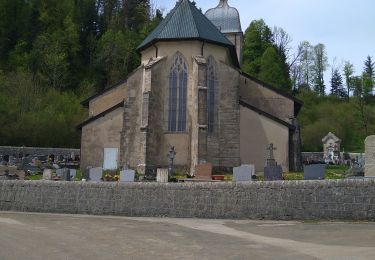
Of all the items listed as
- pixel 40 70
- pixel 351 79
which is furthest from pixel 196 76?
pixel 351 79

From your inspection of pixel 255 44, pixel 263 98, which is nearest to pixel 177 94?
pixel 263 98

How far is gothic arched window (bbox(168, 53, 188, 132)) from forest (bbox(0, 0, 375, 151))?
59.4ft

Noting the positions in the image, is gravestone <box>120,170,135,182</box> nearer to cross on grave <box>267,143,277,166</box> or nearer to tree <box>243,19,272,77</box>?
cross on grave <box>267,143,277,166</box>

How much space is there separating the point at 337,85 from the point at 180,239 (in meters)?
80.1

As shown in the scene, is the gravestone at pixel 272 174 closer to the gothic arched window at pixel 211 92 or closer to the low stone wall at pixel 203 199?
the low stone wall at pixel 203 199

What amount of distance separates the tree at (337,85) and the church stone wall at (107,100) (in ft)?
192

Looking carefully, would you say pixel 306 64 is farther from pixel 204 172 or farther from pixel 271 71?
pixel 204 172

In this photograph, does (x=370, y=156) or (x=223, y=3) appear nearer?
(x=370, y=156)

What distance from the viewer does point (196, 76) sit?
25516mm

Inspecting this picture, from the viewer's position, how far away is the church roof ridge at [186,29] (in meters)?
26.7

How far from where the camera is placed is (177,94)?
86.6 ft

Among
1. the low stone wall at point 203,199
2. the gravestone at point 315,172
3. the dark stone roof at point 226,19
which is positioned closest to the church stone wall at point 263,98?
the gravestone at point 315,172

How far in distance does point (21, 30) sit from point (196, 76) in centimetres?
A: 4370

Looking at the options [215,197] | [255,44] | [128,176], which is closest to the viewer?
[215,197]
